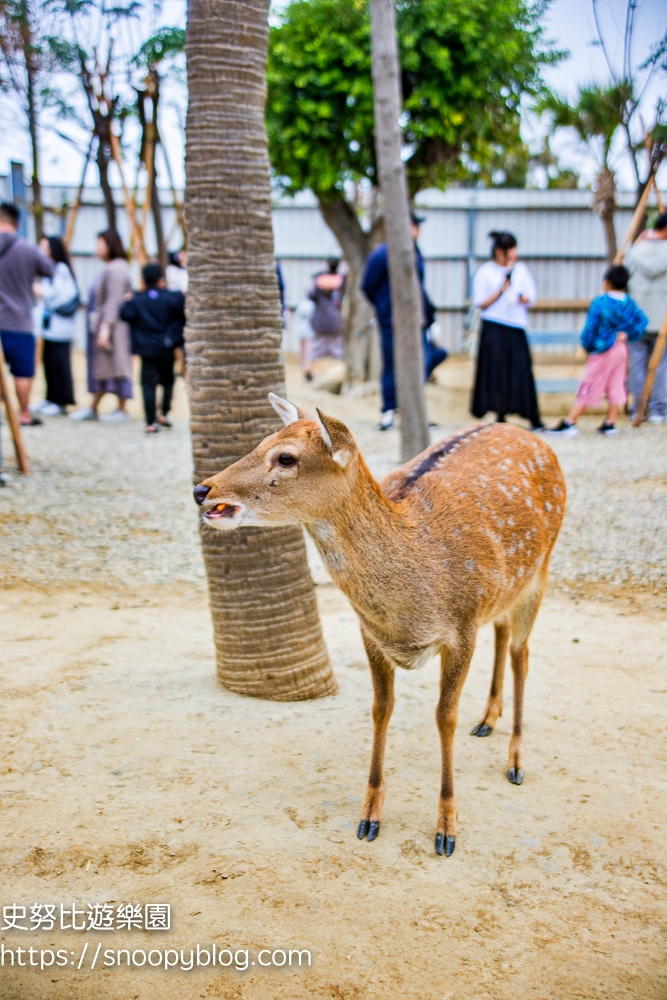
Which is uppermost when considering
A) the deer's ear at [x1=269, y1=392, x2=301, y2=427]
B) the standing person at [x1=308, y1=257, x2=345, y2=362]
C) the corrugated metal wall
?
the corrugated metal wall

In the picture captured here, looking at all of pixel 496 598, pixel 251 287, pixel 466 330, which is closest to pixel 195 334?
pixel 251 287

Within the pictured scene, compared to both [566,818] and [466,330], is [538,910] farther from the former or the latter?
[466,330]

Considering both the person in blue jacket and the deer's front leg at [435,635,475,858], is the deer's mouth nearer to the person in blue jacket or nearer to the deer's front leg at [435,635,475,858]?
the deer's front leg at [435,635,475,858]

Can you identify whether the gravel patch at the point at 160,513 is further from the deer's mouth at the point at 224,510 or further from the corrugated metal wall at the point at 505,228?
the corrugated metal wall at the point at 505,228

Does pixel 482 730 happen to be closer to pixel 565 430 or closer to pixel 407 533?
pixel 407 533

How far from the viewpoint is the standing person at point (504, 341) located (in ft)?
32.6

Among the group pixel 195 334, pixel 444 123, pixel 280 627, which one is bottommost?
pixel 280 627

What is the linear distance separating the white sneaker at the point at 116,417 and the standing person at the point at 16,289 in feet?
8.06

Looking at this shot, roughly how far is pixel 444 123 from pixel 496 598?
10.2 m

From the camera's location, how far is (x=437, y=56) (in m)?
11.3

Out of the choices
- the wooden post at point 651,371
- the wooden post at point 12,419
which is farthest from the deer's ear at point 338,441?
the wooden post at point 651,371

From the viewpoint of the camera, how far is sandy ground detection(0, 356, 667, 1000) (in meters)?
2.61

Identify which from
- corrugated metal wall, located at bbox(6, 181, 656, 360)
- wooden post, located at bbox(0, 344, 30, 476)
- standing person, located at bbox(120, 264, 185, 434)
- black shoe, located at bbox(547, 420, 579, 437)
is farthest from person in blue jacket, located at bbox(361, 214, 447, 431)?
corrugated metal wall, located at bbox(6, 181, 656, 360)

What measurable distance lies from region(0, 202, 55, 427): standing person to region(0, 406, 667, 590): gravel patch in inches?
38.2
